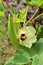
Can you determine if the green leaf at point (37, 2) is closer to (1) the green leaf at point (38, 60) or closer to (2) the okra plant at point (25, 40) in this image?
(2) the okra plant at point (25, 40)

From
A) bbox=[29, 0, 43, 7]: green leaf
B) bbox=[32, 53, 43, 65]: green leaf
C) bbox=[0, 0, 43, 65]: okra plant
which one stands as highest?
bbox=[29, 0, 43, 7]: green leaf

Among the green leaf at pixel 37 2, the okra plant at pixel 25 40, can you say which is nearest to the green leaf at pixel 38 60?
the okra plant at pixel 25 40

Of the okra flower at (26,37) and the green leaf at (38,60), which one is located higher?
the okra flower at (26,37)

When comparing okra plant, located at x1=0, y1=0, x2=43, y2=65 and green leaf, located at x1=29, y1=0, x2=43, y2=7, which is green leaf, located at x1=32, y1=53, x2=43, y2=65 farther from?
green leaf, located at x1=29, y1=0, x2=43, y2=7

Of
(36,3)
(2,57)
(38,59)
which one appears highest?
(36,3)

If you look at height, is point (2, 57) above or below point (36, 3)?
below

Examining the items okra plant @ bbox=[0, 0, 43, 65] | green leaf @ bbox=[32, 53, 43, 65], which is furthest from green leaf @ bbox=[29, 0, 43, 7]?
green leaf @ bbox=[32, 53, 43, 65]

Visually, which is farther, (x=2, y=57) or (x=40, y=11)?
(x=2, y=57)

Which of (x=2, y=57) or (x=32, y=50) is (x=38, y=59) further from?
(x=2, y=57)

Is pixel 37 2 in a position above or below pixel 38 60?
above

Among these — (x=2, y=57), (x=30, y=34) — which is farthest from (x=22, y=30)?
(x=2, y=57)
